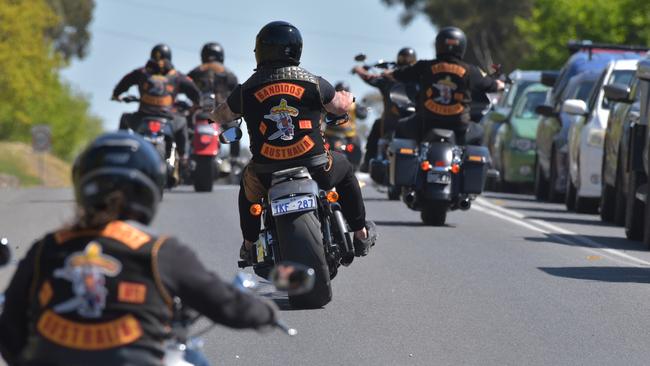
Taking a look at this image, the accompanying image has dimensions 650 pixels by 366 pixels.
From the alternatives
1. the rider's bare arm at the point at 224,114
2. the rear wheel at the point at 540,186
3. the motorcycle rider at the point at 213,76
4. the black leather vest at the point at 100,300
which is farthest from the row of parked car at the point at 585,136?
the black leather vest at the point at 100,300

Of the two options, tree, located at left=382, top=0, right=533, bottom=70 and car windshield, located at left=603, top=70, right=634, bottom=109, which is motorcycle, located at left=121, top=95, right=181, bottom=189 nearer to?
car windshield, located at left=603, top=70, right=634, bottom=109

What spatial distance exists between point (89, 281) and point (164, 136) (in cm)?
1733

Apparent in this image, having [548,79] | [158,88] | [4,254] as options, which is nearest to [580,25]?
[548,79]

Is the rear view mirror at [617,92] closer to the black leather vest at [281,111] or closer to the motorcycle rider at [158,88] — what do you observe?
the motorcycle rider at [158,88]

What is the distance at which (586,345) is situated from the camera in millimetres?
10445

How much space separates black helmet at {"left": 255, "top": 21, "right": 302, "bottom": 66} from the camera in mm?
11461

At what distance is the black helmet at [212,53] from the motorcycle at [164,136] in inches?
119

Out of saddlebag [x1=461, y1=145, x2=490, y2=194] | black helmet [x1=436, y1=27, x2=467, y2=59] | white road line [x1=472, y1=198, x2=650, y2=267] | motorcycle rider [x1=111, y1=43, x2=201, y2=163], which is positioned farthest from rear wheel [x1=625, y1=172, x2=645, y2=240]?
motorcycle rider [x1=111, y1=43, x2=201, y2=163]

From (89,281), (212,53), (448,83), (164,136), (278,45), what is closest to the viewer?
(89,281)

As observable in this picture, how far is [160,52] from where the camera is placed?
2308 centimetres

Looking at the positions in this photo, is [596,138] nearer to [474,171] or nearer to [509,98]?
[474,171]

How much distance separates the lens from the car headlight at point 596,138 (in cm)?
2200

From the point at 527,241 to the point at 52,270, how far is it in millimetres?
12549

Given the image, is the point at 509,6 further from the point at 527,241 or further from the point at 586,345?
the point at 586,345
